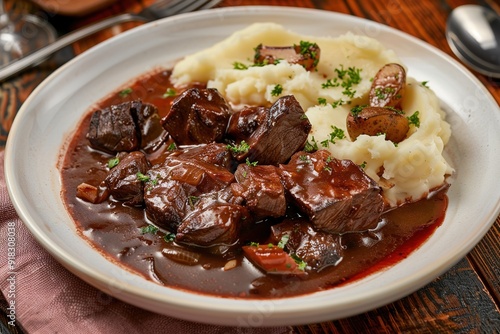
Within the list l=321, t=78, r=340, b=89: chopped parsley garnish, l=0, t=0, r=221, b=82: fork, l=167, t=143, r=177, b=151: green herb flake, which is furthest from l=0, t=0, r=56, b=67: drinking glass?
l=321, t=78, r=340, b=89: chopped parsley garnish

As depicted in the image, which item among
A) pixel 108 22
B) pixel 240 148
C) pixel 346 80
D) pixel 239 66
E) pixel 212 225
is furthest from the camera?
pixel 108 22

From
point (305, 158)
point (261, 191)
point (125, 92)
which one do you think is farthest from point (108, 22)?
point (261, 191)

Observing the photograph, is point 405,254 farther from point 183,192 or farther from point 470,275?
point 183,192

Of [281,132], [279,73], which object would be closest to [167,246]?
[281,132]

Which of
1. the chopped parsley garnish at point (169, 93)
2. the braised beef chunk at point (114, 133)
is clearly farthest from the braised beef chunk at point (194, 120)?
the chopped parsley garnish at point (169, 93)

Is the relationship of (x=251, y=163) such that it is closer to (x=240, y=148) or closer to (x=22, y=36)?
(x=240, y=148)
